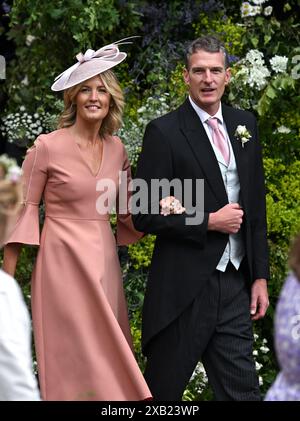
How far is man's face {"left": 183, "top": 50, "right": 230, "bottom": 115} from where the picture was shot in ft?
17.9

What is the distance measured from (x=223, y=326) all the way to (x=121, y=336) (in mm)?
503

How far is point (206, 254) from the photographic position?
5355mm

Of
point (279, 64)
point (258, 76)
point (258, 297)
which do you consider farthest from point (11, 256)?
point (279, 64)

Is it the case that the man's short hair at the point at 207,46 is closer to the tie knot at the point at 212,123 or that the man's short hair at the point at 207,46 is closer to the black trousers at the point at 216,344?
the tie knot at the point at 212,123

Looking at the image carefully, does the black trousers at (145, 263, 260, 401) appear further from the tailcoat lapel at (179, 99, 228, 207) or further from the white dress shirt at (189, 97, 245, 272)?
the tailcoat lapel at (179, 99, 228, 207)

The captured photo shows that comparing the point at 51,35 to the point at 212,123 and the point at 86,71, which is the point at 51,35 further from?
the point at 212,123

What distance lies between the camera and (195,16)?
7520 millimetres

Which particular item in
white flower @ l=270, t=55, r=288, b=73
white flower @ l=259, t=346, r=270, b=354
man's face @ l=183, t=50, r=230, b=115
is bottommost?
white flower @ l=259, t=346, r=270, b=354

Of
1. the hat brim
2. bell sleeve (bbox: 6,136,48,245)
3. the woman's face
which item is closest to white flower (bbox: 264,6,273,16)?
the hat brim

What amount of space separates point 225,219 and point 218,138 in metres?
0.40

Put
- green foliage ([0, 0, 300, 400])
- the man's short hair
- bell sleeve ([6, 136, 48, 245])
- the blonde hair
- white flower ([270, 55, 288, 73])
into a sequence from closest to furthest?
the man's short hair → bell sleeve ([6, 136, 48, 245]) → the blonde hair → green foliage ([0, 0, 300, 400]) → white flower ([270, 55, 288, 73])

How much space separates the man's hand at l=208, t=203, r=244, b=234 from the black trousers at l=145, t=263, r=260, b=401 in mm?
184

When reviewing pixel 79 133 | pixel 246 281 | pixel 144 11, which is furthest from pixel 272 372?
pixel 144 11
